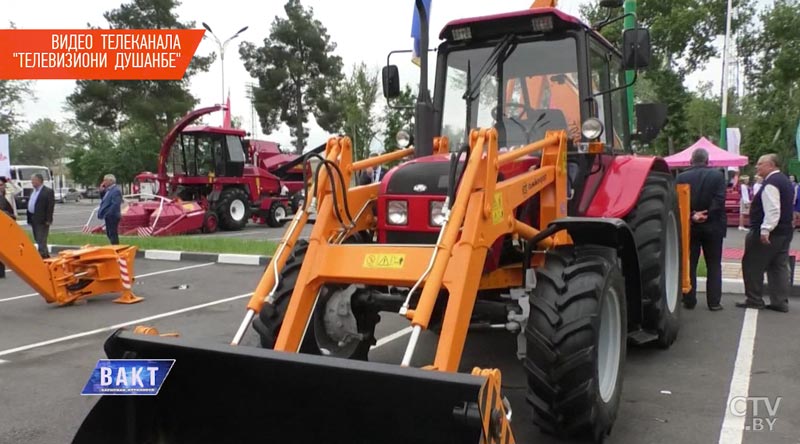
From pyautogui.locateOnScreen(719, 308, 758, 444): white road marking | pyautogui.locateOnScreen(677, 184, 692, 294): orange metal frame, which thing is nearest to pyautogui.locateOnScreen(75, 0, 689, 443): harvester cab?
pyautogui.locateOnScreen(719, 308, 758, 444): white road marking

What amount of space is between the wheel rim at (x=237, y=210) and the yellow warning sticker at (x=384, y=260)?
15383mm

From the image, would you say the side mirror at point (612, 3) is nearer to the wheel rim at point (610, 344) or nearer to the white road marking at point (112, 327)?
the wheel rim at point (610, 344)

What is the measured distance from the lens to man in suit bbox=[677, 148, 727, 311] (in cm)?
693

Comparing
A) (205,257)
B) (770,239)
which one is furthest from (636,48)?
(205,257)

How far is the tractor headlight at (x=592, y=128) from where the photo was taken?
4.42 metres

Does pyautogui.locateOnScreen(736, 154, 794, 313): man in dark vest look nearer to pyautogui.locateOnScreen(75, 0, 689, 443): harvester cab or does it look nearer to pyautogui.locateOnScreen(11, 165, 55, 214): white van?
pyautogui.locateOnScreen(75, 0, 689, 443): harvester cab

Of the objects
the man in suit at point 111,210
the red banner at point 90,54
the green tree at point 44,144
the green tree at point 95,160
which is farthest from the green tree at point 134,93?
the green tree at point 44,144

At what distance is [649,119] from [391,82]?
236 centimetres

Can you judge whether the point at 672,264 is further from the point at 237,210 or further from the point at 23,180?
the point at 23,180

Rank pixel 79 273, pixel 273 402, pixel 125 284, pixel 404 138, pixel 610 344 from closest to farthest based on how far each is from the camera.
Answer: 1. pixel 273 402
2. pixel 610 344
3. pixel 404 138
4. pixel 79 273
5. pixel 125 284

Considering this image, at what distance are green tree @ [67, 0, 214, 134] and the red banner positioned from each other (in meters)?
23.0

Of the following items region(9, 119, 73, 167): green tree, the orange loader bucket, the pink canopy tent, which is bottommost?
the orange loader bucket

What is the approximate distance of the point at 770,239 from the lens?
22.4 feet

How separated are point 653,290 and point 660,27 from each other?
110ft
